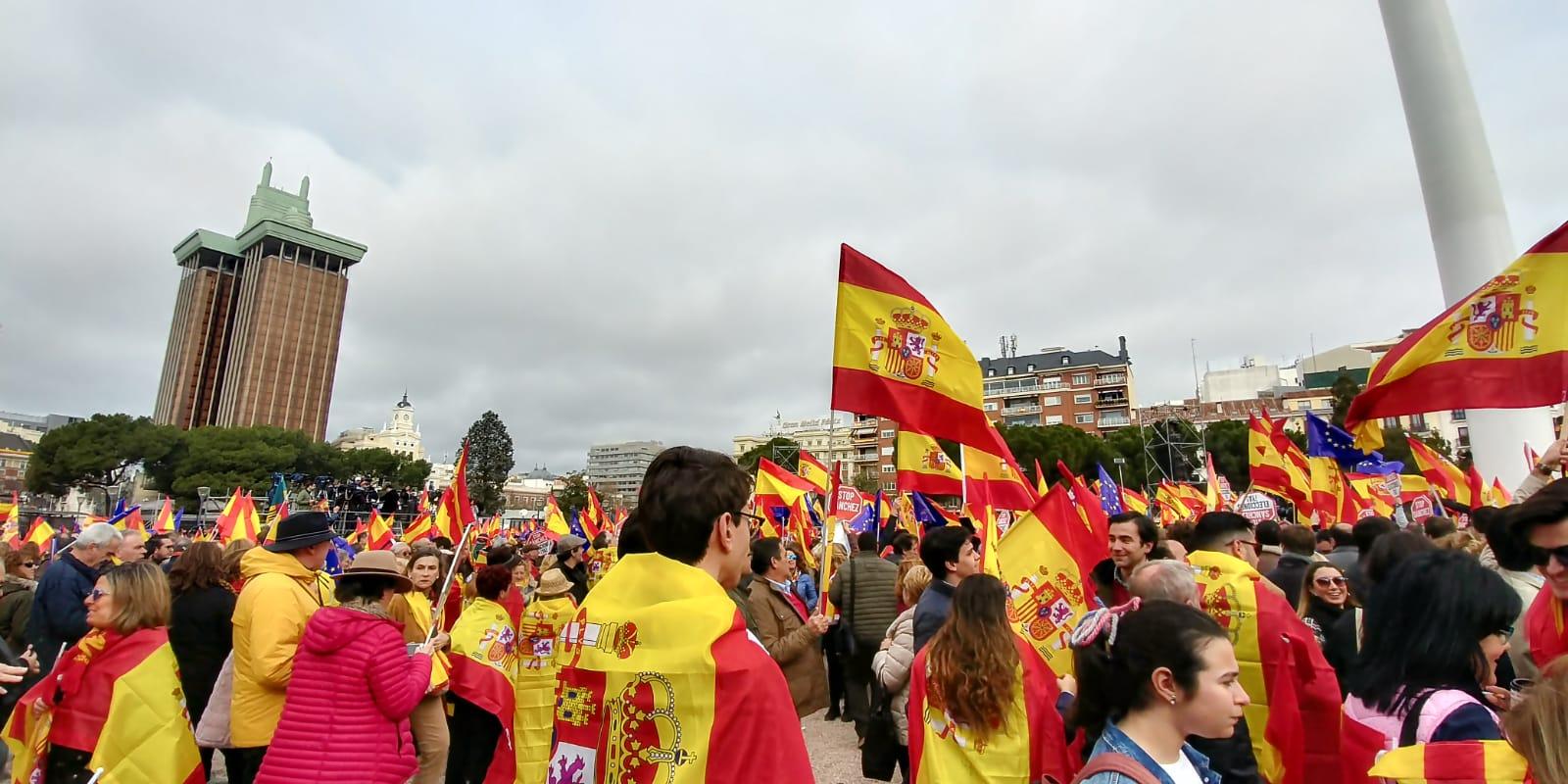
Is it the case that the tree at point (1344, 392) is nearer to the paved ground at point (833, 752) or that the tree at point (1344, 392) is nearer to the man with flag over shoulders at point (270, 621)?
the paved ground at point (833, 752)

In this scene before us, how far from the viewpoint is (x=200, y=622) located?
15.6 feet

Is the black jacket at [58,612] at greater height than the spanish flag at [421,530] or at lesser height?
lesser

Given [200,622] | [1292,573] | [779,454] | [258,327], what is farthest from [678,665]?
[258,327]

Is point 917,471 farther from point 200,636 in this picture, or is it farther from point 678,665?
point 678,665

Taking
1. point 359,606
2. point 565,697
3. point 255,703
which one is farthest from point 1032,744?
point 255,703

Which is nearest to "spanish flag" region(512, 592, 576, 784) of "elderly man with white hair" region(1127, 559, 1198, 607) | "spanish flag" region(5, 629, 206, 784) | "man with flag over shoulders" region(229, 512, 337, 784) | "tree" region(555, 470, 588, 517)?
"man with flag over shoulders" region(229, 512, 337, 784)

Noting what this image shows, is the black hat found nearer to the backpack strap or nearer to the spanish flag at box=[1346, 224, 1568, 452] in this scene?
the backpack strap

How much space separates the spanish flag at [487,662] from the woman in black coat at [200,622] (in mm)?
1346

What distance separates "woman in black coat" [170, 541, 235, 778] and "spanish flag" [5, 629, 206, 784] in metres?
0.66

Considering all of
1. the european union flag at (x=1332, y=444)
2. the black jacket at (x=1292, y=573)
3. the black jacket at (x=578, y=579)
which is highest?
the european union flag at (x=1332, y=444)

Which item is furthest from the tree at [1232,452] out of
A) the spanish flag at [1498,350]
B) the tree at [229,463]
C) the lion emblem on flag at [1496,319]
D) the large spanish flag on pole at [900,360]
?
the tree at [229,463]

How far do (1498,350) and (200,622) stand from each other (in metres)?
8.34

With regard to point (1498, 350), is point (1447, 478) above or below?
below

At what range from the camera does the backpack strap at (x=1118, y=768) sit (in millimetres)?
1925
